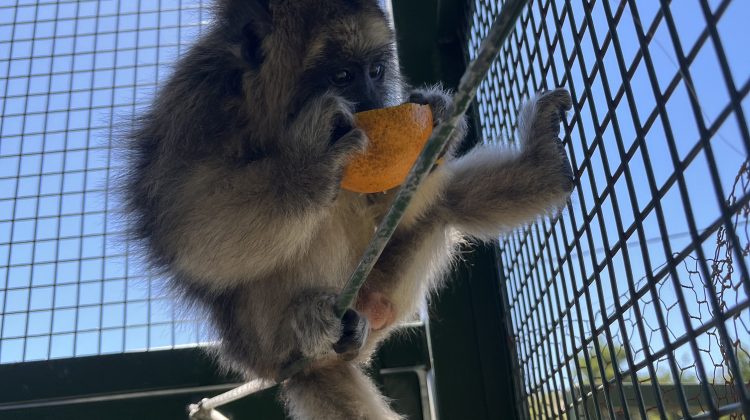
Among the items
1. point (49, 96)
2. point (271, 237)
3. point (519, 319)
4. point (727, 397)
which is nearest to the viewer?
point (727, 397)

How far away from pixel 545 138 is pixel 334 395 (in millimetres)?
800

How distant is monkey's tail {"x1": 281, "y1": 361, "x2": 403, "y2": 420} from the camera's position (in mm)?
1675

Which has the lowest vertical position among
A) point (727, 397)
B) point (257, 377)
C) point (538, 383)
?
point (727, 397)

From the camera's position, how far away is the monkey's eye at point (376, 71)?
1.72 metres

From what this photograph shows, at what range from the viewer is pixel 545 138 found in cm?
169

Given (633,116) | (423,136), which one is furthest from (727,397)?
(423,136)

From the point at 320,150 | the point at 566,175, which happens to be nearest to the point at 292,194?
the point at 320,150

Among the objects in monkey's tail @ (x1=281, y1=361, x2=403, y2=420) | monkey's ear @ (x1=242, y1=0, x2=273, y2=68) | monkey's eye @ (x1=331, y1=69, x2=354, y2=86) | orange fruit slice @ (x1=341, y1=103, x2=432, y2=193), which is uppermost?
monkey's ear @ (x1=242, y1=0, x2=273, y2=68)

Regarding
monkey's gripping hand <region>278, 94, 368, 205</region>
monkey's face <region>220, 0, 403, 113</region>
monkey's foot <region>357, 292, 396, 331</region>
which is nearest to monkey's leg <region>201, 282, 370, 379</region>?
monkey's foot <region>357, 292, 396, 331</region>

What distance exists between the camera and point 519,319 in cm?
184

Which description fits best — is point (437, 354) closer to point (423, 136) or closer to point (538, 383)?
point (538, 383)

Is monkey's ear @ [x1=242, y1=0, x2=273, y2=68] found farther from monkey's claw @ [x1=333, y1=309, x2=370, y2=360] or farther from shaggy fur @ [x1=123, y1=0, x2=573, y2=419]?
monkey's claw @ [x1=333, y1=309, x2=370, y2=360]

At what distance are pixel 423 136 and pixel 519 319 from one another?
83 cm

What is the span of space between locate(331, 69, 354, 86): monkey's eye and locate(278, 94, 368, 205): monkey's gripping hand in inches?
5.7
